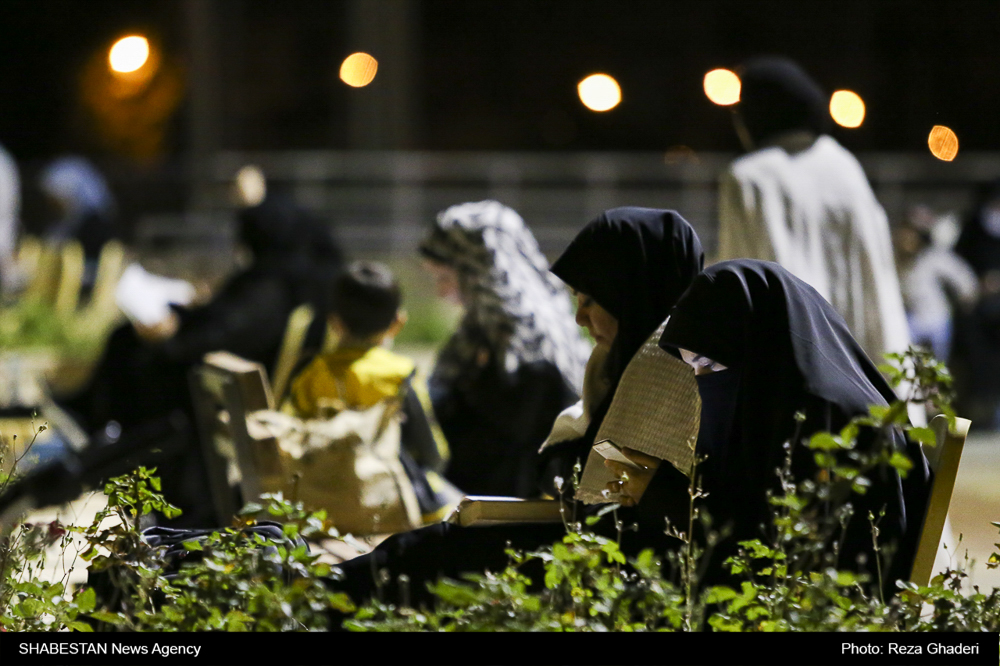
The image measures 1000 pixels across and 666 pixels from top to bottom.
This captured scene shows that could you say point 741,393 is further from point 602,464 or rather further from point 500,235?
point 500,235

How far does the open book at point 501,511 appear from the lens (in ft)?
8.27

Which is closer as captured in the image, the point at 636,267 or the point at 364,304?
the point at 636,267

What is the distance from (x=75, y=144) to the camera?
14117 mm

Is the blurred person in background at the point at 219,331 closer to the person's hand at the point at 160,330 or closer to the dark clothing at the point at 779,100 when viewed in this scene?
the person's hand at the point at 160,330

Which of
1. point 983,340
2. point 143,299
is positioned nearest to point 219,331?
point 143,299

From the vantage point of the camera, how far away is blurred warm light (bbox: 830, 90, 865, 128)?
13.2 metres

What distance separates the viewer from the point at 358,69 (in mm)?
14109

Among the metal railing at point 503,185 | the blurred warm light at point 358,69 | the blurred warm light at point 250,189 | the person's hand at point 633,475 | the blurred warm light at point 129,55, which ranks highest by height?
the blurred warm light at point 358,69

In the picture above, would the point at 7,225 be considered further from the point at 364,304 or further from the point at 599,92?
the point at 364,304

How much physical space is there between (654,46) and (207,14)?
16.1ft

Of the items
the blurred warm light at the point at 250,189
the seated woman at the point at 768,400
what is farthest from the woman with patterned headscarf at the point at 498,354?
the blurred warm light at the point at 250,189

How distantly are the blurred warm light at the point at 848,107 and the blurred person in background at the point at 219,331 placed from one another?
8.57 metres
